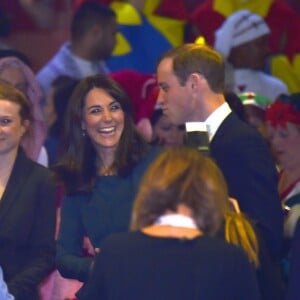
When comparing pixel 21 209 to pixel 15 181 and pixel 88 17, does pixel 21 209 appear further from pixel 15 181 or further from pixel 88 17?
pixel 88 17

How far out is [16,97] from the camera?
5270 mm

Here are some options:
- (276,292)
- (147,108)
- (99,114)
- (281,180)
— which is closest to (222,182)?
(276,292)

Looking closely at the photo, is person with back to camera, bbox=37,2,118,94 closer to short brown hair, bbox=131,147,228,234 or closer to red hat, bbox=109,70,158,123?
red hat, bbox=109,70,158,123

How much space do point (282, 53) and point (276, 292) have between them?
4055 mm

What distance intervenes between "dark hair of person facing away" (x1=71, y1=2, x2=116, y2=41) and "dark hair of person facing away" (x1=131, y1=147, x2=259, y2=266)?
3.73 metres

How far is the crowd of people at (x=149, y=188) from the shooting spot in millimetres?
3829

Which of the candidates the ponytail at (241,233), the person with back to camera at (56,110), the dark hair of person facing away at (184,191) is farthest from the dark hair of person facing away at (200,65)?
the person with back to camera at (56,110)

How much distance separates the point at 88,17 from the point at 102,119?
8.78ft

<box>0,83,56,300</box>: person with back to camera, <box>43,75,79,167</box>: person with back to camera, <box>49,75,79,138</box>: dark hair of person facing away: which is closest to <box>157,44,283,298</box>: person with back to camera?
<box>0,83,56,300</box>: person with back to camera

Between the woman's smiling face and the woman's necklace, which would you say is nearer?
the woman's necklace

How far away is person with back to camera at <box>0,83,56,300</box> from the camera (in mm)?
5039

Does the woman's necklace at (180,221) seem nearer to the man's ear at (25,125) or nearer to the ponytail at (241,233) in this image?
the ponytail at (241,233)

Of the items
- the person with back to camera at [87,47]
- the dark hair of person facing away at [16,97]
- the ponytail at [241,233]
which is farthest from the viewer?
the person with back to camera at [87,47]

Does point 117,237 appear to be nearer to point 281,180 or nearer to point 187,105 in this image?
point 187,105
